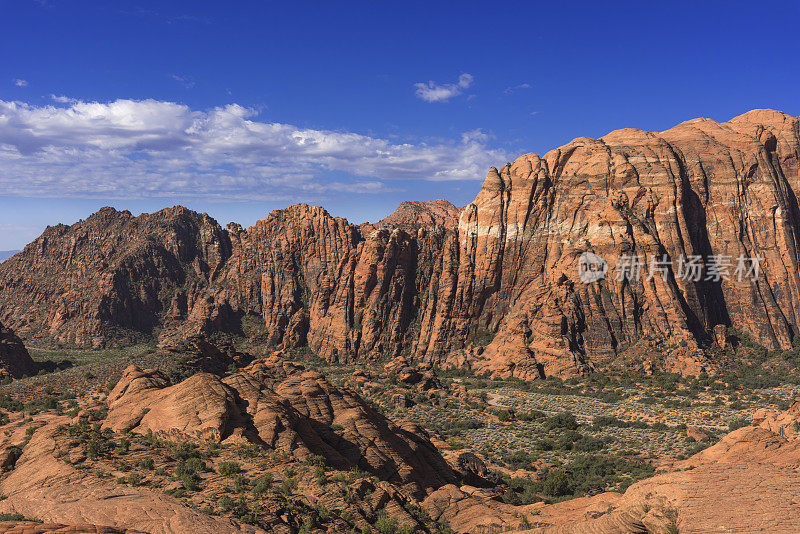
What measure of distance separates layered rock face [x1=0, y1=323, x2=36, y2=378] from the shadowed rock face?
4745cm

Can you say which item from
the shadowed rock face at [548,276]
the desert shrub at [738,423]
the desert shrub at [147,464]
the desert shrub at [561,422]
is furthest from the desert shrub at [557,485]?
the shadowed rock face at [548,276]

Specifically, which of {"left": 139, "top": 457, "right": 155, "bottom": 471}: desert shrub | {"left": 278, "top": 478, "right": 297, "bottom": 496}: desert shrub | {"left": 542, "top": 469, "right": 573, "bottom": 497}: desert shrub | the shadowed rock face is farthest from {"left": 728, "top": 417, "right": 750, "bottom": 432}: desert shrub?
{"left": 139, "top": 457, "right": 155, "bottom": 471}: desert shrub

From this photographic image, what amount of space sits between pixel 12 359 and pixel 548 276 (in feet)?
403

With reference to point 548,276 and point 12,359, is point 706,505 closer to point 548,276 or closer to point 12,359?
point 548,276

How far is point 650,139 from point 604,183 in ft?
58.2

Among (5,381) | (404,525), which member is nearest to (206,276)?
(5,381)

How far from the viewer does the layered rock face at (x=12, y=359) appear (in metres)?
89.2

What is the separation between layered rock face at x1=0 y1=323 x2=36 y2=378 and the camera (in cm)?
8925

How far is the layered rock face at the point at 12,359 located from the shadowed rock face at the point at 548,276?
47.4 m

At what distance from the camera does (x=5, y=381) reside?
8162cm

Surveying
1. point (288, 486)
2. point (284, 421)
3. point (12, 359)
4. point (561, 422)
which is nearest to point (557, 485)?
point (561, 422)

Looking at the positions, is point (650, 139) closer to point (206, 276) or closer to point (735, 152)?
point (735, 152)

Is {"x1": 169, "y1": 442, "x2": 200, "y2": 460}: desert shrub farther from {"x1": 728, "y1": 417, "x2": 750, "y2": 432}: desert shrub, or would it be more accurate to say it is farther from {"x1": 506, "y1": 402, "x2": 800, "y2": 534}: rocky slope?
{"x1": 728, "y1": 417, "x2": 750, "y2": 432}: desert shrub

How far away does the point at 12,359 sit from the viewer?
93375 mm
